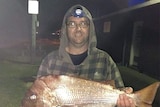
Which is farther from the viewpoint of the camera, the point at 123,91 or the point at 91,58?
the point at 91,58

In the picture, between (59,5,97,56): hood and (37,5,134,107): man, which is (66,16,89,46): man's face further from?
(59,5,97,56): hood

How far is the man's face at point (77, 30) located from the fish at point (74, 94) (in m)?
0.51

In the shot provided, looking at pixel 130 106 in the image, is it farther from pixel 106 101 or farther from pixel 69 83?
pixel 69 83

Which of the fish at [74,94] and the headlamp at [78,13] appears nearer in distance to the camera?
the fish at [74,94]

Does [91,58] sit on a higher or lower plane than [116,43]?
higher

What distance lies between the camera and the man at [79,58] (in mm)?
3318

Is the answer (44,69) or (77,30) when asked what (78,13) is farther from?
(44,69)

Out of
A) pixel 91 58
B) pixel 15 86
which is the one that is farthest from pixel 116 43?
pixel 91 58

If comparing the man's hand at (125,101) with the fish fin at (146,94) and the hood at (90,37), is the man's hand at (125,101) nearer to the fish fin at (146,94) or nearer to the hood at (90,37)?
the fish fin at (146,94)

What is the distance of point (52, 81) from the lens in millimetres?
2883

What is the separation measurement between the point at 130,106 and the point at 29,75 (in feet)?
33.1

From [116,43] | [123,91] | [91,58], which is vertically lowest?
[116,43]

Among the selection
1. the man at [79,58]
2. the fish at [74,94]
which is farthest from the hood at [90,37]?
the fish at [74,94]

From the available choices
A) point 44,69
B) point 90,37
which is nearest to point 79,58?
point 90,37
